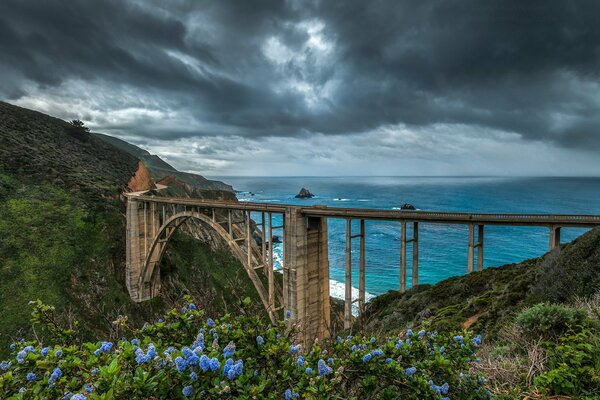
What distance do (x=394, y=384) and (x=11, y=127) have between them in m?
70.3

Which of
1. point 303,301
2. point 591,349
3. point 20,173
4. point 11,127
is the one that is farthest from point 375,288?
point 11,127

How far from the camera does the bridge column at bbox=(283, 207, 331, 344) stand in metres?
20.0

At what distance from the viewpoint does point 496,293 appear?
47.8 ft

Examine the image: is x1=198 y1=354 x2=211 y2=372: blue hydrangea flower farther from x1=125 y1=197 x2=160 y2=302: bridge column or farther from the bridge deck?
x1=125 y1=197 x2=160 y2=302: bridge column

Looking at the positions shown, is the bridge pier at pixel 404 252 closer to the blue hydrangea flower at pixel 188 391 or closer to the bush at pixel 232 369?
the bush at pixel 232 369

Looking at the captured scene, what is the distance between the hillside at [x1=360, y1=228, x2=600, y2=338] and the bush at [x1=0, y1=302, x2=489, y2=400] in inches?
58.2

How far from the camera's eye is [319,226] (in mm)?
21094

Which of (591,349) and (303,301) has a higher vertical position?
(591,349)

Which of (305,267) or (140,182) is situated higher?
(140,182)

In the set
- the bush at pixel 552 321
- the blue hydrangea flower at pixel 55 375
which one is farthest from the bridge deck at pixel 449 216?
the blue hydrangea flower at pixel 55 375

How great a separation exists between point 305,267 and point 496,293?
35.9 ft

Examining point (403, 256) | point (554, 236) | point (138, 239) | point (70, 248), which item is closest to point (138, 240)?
point (138, 239)

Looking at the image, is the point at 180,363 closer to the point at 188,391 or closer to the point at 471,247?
the point at 188,391

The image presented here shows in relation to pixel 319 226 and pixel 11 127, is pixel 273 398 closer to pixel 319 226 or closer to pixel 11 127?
pixel 319 226
